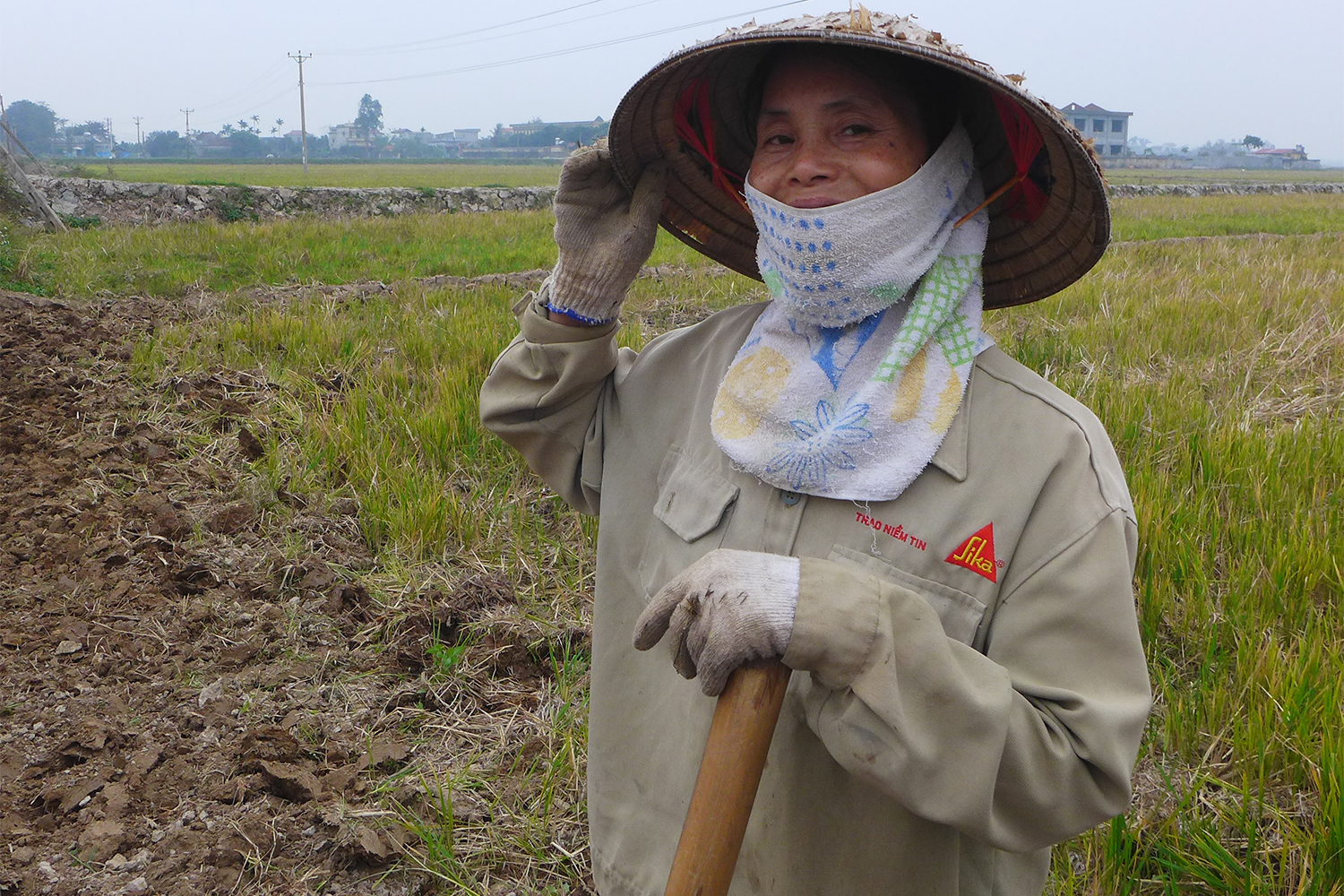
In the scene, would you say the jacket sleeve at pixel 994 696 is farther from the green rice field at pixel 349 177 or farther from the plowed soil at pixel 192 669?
the green rice field at pixel 349 177

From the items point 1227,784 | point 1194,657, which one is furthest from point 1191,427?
point 1227,784

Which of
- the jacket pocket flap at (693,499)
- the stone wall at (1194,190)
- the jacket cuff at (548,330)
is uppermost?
the stone wall at (1194,190)

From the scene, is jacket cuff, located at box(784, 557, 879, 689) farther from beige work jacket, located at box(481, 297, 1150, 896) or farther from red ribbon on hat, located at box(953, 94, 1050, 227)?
red ribbon on hat, located at box(953, 94, 1050, 227)

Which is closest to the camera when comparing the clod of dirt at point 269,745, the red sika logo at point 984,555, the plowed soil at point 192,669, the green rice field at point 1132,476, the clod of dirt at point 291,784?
the red sika logo at point 984,555

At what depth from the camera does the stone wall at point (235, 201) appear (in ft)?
52.2

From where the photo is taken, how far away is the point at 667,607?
3.83 feet

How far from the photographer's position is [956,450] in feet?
4.13

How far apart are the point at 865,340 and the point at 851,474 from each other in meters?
0.22

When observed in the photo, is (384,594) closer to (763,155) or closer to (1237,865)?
(763,155)

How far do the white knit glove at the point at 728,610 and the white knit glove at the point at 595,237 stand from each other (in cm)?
59

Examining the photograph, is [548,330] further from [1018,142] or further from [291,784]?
[291,784]

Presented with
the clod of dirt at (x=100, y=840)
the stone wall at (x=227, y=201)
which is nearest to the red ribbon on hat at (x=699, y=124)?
the clod of dirt at (x=100, y=840)

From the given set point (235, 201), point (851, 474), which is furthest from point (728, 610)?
point (235, 201)

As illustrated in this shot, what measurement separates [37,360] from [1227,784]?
18.3 ft
